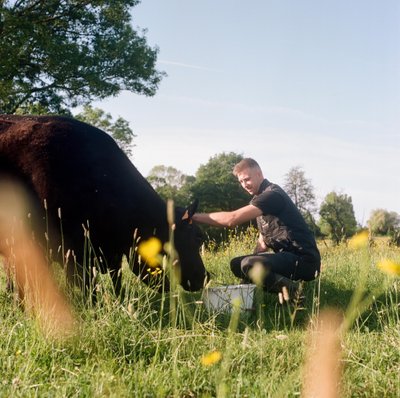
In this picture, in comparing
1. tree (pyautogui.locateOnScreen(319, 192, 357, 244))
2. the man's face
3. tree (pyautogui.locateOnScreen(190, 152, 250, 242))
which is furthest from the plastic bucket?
tree (pyautogui.locateOnScreen(190, 152, 250, 242))

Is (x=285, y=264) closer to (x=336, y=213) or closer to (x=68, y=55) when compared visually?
(x=336, y=213)

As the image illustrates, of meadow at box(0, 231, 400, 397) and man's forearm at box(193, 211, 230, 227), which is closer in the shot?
meadow at box(0, 231, 400, 397)

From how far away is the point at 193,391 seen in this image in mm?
2924

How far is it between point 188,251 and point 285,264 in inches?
44.1

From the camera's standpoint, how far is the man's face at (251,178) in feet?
21.2

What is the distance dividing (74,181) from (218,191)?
107 ft

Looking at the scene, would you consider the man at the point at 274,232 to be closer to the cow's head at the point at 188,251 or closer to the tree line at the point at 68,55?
the cow's head at the point at 188,251

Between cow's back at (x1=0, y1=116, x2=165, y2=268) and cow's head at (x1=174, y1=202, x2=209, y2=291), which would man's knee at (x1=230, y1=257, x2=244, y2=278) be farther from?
cow's back at (x1=0, y1=116, x2=165, y2=268)

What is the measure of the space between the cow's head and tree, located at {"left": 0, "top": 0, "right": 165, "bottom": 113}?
14.1 m

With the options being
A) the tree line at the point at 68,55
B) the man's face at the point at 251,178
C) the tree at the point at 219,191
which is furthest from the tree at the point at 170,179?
the man's face at the point at 251,178

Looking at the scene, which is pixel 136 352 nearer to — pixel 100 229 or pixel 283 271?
pixel 100 229

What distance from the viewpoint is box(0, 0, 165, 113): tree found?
18438 mm

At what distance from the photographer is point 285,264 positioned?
6.05 metres

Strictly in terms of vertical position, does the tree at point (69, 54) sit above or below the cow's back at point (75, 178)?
above
